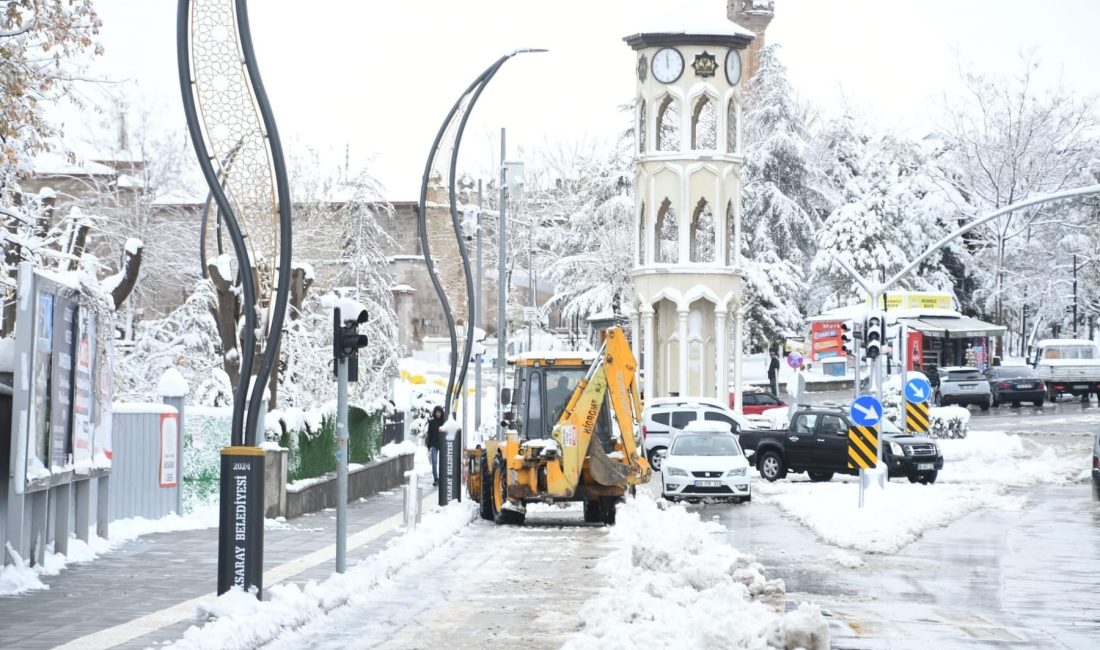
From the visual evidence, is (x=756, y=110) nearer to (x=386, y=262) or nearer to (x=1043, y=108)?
(x=1043, y=108)

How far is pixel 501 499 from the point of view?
29.4 m

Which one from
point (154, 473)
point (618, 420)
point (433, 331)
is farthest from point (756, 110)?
point (154, 473)

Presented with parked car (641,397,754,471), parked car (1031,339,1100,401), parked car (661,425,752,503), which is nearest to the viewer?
parked car (661,425,752,503)

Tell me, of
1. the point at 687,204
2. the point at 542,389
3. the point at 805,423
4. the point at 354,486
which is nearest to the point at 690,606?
the point at 542,389

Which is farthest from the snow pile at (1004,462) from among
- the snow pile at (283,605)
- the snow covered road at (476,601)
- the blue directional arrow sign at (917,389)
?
the snow pile at (283,605)

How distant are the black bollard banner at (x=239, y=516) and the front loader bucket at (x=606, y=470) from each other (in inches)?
542

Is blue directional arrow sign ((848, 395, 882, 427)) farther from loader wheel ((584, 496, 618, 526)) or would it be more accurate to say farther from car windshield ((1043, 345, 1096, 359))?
car windshield ((1043, 345, 1096, 359))

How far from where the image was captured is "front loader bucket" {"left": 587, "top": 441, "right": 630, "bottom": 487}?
28594 mm

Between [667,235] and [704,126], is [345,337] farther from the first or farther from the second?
[667,235]

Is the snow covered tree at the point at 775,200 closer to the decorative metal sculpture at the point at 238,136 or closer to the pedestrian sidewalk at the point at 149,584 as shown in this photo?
the pedestrian sidewalk at the point at 149,584

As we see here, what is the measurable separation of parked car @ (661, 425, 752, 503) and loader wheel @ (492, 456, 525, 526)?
18.9 feet

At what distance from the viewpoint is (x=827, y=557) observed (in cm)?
2277

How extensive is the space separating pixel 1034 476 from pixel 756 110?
42674 millimetres

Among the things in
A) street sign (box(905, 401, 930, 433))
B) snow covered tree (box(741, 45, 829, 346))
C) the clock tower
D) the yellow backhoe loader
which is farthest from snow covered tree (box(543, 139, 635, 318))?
the yellow backhoe loader
